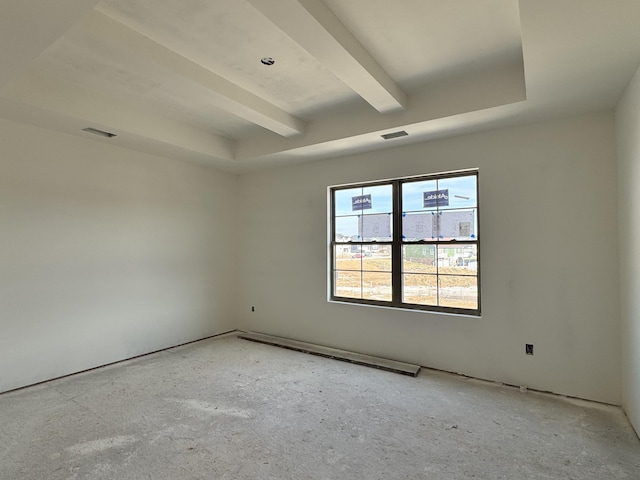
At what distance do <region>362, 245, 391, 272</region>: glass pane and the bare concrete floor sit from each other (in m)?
1.30

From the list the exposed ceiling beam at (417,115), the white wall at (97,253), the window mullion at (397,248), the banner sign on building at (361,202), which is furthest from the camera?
the banner sign on building at (361,202)

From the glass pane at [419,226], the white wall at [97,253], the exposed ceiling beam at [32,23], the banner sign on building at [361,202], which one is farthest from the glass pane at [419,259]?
the exposed ceiling beam at [32,23]

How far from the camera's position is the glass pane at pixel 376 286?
437 centimetres

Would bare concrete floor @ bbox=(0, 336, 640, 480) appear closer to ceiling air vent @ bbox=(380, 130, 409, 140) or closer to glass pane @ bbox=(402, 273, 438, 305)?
glass pane @ bbox=(402, 273, 438, 305)

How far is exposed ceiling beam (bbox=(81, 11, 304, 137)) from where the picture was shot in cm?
225

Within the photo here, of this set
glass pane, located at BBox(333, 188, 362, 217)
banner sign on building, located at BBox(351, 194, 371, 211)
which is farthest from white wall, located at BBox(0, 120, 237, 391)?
banner sign on building, located at BBox(351, 194, 371, 211)

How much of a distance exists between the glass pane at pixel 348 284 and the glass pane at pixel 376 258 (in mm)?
193

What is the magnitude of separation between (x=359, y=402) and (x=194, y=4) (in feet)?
10.8

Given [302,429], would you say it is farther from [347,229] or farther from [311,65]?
[311,65]

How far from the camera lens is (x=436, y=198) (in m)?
4.03

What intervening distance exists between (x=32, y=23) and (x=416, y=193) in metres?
3.63

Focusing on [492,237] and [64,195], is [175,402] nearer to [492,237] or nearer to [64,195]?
[64,195]

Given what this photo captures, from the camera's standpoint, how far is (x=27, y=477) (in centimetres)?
208

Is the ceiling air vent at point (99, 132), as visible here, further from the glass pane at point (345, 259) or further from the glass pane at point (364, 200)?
the glass pane at point (345, 259)
